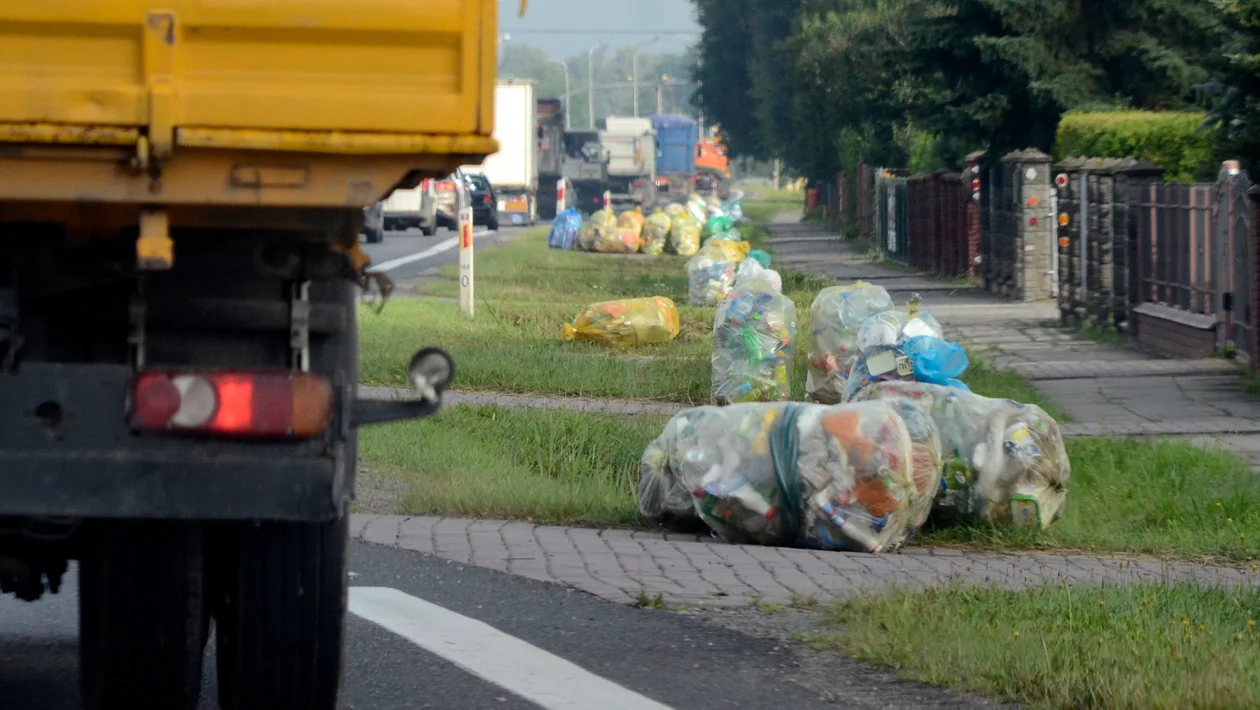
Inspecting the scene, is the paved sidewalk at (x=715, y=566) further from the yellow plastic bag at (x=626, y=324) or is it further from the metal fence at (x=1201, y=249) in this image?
the yellow plastic bag at (x=626, y=324)

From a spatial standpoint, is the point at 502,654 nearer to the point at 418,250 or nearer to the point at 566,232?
the point at 418,250

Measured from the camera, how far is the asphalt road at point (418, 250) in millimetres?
30519

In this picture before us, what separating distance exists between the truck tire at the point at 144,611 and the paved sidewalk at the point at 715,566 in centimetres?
247

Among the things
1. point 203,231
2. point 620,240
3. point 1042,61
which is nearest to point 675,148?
point 620,240

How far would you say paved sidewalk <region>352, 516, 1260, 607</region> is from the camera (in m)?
6.82

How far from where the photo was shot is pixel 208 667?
5609 mm

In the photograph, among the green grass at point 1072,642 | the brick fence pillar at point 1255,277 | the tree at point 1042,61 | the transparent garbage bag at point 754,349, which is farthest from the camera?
the tree at point 1042,61

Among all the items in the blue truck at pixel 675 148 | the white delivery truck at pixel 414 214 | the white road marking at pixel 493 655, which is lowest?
the white road marking at pixel 493 655

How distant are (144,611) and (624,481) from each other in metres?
5.41

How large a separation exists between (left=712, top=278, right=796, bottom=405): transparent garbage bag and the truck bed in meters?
8.74

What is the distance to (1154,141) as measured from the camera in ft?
67.6

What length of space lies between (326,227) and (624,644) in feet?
8.34

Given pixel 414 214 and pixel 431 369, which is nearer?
pixel 431 369

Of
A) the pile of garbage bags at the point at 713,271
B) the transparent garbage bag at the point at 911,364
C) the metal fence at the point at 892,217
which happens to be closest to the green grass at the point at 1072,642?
the transparent garbage bag at the point at 911,364
